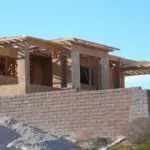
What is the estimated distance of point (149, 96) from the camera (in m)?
20.5

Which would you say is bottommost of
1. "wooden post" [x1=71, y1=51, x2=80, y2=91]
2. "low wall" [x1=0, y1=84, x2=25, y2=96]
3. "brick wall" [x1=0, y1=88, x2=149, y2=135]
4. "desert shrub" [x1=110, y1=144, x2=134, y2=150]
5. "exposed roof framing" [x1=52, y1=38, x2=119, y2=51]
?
"desert shrub" [x1=110, y1=144, x2=134, y2=150]

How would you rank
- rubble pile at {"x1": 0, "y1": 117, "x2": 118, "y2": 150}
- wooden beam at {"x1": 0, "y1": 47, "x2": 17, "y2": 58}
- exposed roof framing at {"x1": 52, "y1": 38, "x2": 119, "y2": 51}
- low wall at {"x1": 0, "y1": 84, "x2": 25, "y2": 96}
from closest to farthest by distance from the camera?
rubble pile at {"x1": 0, "y1": 117, "x2": 118, "y2": 150} → low wall at {"x1": 0, "y1": 84, "x2": 25, "y2": 96} → exposed roof framing at {"x1": 52, "y1": 38, "x2": 119, "y2": 51} → wooden beam at {"x1": 0, "y1": 47, "x2": 17, "y2": 58}

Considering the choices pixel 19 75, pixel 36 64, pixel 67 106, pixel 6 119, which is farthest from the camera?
pixel 36 64

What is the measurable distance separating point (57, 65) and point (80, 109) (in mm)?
14103

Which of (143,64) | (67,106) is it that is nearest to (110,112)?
(67,106)

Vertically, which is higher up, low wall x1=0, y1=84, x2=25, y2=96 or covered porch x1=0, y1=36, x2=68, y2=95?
covered porch x1=0, y1=36, x2=68, y2=95

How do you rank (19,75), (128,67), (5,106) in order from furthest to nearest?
(128,67) → (19,75) → (5,106)

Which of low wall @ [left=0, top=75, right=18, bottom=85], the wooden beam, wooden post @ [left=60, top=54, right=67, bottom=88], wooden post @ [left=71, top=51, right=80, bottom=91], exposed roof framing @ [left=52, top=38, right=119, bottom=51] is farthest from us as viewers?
wooden post @ [left=60, top=54, right=67, bottom=88]

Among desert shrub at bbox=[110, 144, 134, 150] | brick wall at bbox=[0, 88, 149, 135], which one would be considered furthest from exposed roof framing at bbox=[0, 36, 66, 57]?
desert shrub at bbox=[110, 144, 134, 150]

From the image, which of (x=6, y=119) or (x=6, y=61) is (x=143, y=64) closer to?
(x=6, y=61)

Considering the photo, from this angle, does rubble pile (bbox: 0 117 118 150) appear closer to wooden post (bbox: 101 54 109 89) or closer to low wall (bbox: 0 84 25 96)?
low wall (bbox: 0 84 25 96)

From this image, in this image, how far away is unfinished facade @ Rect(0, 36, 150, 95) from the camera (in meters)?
31.7

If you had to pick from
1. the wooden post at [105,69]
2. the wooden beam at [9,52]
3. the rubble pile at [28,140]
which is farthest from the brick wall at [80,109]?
the wooden post at [105,69]

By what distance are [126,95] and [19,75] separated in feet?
38.0
